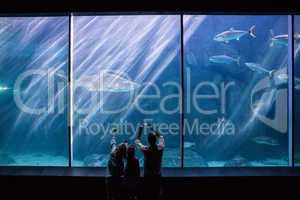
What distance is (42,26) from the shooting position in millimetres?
26516

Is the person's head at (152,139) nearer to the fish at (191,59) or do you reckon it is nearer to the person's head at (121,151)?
Result: the person's head at (121,151)

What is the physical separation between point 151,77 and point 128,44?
338 cm

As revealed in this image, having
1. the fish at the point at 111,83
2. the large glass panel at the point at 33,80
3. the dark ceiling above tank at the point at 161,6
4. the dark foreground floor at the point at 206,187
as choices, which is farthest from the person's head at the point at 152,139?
the large glass panel at the point at 33,80

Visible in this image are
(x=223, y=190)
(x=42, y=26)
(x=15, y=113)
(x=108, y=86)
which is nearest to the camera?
(x=223, y=190)

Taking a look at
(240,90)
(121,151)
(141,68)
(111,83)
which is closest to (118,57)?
(141,68)

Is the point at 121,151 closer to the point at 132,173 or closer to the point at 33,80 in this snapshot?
the point at 132,173

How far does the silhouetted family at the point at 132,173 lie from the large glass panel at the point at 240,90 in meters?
4.68

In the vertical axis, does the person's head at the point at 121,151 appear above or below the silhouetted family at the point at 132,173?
above

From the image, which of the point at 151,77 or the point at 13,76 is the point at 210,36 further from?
the point at 13,76

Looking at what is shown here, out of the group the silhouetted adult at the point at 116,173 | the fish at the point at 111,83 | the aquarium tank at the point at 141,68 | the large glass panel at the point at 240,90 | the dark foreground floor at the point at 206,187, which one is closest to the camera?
the silhouetted adult at the point at 116,173

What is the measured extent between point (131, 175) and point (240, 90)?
17.9m

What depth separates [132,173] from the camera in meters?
4.64

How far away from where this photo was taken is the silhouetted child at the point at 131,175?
15.2 feet

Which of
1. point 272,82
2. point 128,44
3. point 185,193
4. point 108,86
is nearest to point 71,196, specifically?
point 185,193
